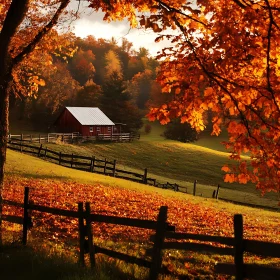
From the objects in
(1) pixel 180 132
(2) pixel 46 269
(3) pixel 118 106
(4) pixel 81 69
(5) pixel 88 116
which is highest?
(4) pixel 81 69

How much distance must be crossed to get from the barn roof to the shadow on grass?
209 feet

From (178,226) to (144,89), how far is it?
123795mm

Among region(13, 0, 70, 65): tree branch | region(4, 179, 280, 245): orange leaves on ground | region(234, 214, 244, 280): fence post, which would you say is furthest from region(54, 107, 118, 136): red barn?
region(234, 214, 244, 280): fence post

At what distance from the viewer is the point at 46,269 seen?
7.23m

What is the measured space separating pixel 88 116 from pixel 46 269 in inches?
2695

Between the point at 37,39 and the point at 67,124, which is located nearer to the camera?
the point at 37,39

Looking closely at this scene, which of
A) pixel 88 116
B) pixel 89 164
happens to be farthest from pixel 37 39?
pixel 88 116

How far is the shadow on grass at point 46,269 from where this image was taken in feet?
22.9

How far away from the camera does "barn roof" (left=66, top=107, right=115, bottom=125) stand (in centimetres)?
7242

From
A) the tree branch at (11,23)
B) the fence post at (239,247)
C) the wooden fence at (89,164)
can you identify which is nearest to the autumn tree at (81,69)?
the wooden fence at (89,164)

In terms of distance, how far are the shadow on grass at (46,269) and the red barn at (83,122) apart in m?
63.3

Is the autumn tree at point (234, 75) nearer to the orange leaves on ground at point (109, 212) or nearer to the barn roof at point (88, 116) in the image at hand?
the orange leaves on ground at point (109, 212)

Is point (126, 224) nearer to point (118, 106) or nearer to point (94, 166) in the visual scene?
point (94, 166)

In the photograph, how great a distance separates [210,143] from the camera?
95688mm
